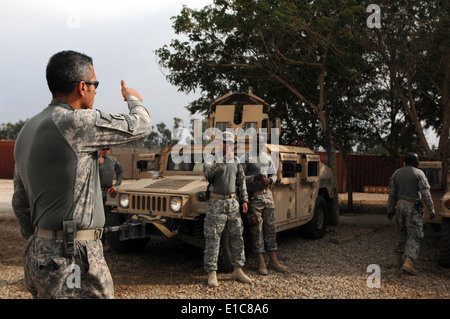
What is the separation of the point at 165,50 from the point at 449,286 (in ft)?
26.7

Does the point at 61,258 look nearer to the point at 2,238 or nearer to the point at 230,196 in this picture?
the point at 230,196

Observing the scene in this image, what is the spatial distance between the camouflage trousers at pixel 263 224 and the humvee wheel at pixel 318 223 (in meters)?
2.07

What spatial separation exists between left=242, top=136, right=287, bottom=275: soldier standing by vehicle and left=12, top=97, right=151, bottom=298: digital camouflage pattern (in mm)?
3581

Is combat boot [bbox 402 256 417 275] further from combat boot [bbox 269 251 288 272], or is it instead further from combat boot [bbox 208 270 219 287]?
combat boot [bbox 208 270 219 287]

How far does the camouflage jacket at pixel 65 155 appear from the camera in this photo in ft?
5.86

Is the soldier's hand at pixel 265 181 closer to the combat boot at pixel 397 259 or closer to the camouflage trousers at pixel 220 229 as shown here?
the camouflage trousers at pixel 220 229

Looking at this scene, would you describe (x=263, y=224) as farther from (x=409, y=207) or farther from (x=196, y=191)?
(x=409, y=207)

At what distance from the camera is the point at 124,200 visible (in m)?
5.59

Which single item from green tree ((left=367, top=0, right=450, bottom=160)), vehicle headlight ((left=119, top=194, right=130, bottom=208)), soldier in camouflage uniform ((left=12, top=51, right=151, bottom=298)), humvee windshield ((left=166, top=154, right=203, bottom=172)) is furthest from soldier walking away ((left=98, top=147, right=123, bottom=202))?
green tree ((left=367, top=0, right=450, bottom=160))

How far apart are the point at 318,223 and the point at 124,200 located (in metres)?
3.89

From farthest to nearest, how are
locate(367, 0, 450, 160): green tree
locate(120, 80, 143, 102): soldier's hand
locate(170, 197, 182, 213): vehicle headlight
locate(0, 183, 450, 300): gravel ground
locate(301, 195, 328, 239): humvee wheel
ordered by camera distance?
locate(367, 0, 450, 160): green tree
locate(301, 195, 328, 239): humvee wheel
locate(170, 197, 182, 213): vehicle headlight
locate(0, 183, 450, 300): gravel ground
locate(120, 80, 143, 102): soldier's hand

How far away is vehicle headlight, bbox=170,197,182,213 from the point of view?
511 cm

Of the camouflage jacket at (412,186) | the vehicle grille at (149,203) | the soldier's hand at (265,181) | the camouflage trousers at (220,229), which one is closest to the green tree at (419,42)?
the camouflage jacket at (412,186)

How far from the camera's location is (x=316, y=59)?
29.9ft
